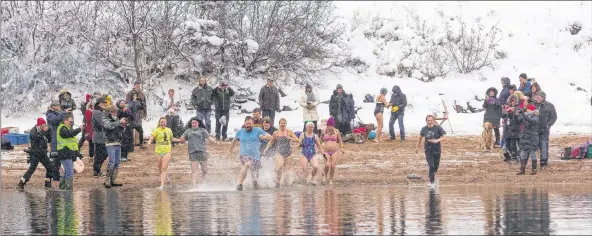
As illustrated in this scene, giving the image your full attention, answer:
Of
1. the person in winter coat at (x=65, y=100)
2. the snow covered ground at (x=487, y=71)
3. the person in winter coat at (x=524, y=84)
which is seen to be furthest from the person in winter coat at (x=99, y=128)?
the person in winter coat at (x=524, y=84)

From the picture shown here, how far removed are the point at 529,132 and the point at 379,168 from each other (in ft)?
12.7

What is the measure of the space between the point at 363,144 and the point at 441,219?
51.2 feet

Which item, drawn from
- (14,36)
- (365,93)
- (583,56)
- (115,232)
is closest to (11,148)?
(14,36)

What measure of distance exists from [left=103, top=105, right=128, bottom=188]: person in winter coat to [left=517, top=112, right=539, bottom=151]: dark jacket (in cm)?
876

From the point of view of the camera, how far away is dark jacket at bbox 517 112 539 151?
27.3 metres

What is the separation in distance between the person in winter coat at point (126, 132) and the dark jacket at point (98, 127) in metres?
2.77

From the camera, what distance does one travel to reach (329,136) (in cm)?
2689

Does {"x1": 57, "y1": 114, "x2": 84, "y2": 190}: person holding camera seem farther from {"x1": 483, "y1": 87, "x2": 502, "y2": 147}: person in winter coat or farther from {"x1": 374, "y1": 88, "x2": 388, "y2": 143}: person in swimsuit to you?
{"x1": 483, "y1": 87, "x2": 502, "y2": 147}: person in winter coat

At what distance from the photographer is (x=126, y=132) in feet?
101

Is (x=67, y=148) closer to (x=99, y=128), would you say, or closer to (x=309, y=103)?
(x=99, y=128)

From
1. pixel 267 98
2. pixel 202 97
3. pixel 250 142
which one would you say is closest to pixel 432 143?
pixel 250 142

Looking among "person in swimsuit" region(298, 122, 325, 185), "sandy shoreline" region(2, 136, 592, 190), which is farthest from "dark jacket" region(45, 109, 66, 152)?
"person in swimsuit" region(298, 122, 325, 185)

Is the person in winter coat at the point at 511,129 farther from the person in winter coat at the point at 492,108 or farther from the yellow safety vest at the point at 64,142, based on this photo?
the yellow safety vest at the point at 64,142

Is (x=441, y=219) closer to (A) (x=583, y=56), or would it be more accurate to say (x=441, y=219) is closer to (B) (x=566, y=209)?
(B) (x=566, y=209)
